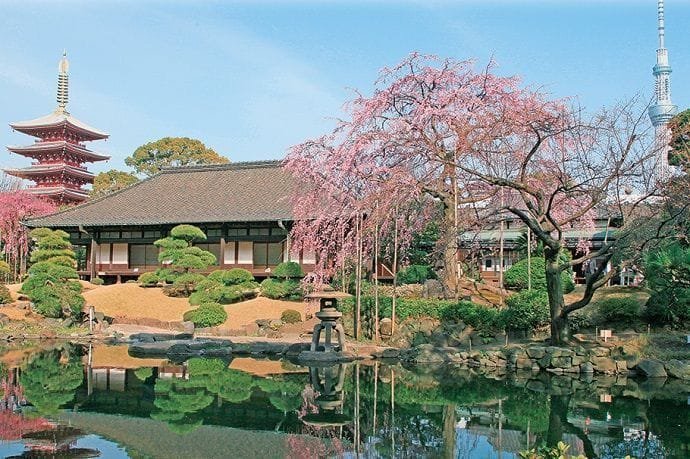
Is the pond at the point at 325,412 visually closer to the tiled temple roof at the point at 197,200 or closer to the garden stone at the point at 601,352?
the garden stone at the point at 601,352

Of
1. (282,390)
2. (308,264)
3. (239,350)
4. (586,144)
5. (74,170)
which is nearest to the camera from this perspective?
(282,390)

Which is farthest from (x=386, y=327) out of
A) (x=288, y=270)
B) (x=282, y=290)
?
(x=288, y=270)

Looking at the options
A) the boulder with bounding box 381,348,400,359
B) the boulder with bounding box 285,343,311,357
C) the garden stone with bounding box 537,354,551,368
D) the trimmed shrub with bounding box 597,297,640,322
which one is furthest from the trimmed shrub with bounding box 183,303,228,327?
the trimmed shrub with bounding box 597,297,640,322

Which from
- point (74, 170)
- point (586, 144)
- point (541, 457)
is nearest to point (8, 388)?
point (541, 457)

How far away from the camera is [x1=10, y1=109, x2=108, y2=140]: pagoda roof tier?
44.2 metres

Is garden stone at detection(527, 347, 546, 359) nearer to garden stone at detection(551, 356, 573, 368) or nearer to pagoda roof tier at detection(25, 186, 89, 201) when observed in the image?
garden stone at detection(551, 356, 573, 368)

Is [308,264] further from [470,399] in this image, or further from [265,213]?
[470,399]

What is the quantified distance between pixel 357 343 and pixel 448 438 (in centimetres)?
968

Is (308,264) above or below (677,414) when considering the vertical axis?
above

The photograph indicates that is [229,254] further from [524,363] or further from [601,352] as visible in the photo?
[601,352]

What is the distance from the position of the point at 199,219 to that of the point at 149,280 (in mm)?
3331

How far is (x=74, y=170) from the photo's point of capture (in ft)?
144

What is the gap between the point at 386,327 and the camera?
1909 centimetres

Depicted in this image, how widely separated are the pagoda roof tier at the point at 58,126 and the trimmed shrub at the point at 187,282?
23.2 metres
